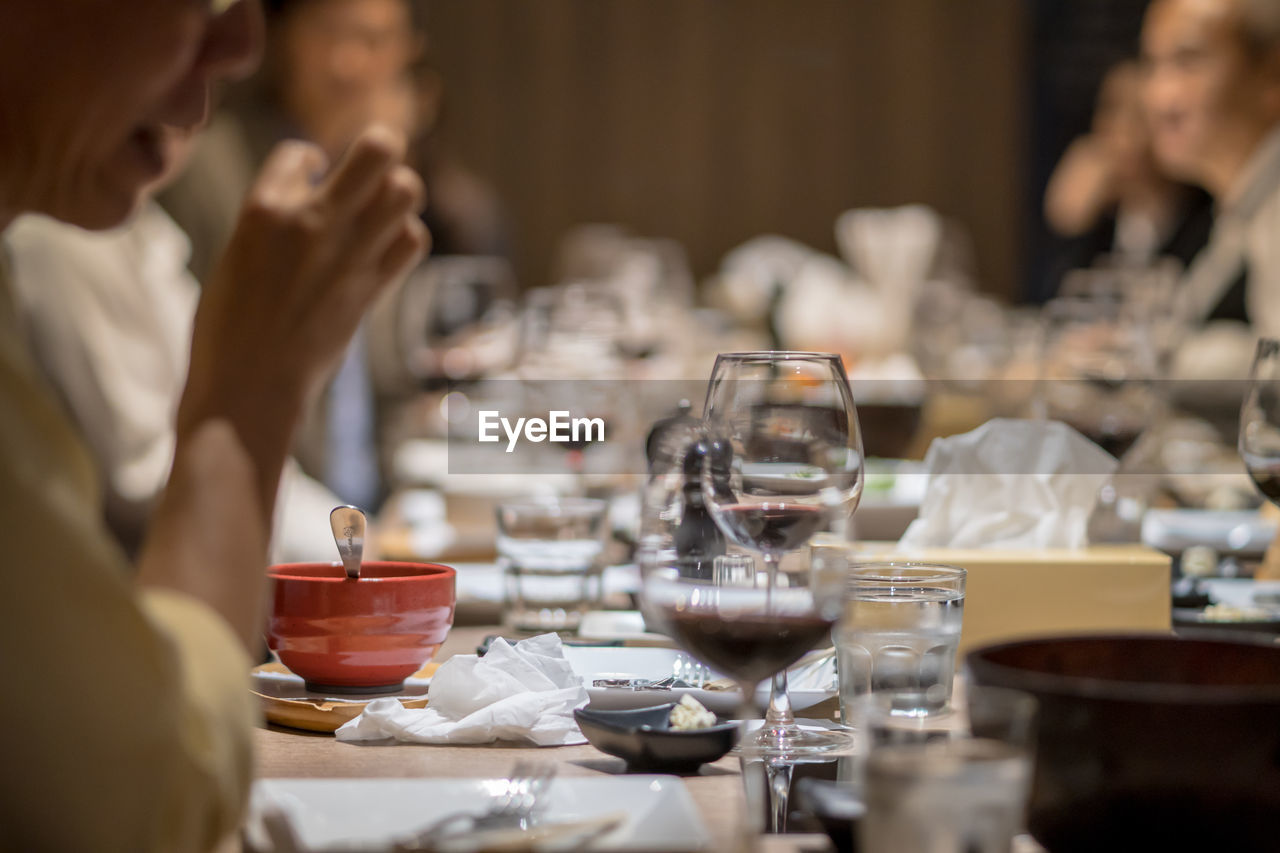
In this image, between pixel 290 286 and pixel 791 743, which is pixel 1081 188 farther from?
pixel 290 286

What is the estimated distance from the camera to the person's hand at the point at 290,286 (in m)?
0.75

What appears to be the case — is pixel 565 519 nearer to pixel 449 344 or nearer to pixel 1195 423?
pixel 449 344

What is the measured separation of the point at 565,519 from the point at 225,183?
208 cm

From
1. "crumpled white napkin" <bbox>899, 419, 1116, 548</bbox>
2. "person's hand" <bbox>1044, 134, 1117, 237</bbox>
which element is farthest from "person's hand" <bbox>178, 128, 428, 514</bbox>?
"person's hand" <bbox>1044, 134, 1117, 237</bbox>

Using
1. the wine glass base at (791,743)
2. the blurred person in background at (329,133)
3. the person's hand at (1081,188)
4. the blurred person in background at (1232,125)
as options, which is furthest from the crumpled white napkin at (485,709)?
the person's hand at (1081,188)

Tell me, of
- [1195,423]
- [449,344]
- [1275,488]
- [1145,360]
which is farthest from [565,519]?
[1195,423]

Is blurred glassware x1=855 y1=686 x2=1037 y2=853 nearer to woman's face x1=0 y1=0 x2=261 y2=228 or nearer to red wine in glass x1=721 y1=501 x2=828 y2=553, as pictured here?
red wine in glass x1=721 y1=501 x2=828 y2=553

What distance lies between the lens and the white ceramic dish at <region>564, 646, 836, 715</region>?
2.89 feet

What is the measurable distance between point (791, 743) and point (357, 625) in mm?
278

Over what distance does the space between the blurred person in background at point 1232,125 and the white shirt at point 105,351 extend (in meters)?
2.29

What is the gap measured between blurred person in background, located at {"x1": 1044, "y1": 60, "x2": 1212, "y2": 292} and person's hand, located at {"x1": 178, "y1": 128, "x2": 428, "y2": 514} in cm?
447

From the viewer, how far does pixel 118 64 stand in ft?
2.25

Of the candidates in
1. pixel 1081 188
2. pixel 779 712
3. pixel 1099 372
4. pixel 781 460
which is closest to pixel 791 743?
pixel 779 712

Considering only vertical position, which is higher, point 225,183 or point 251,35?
point 225,183
